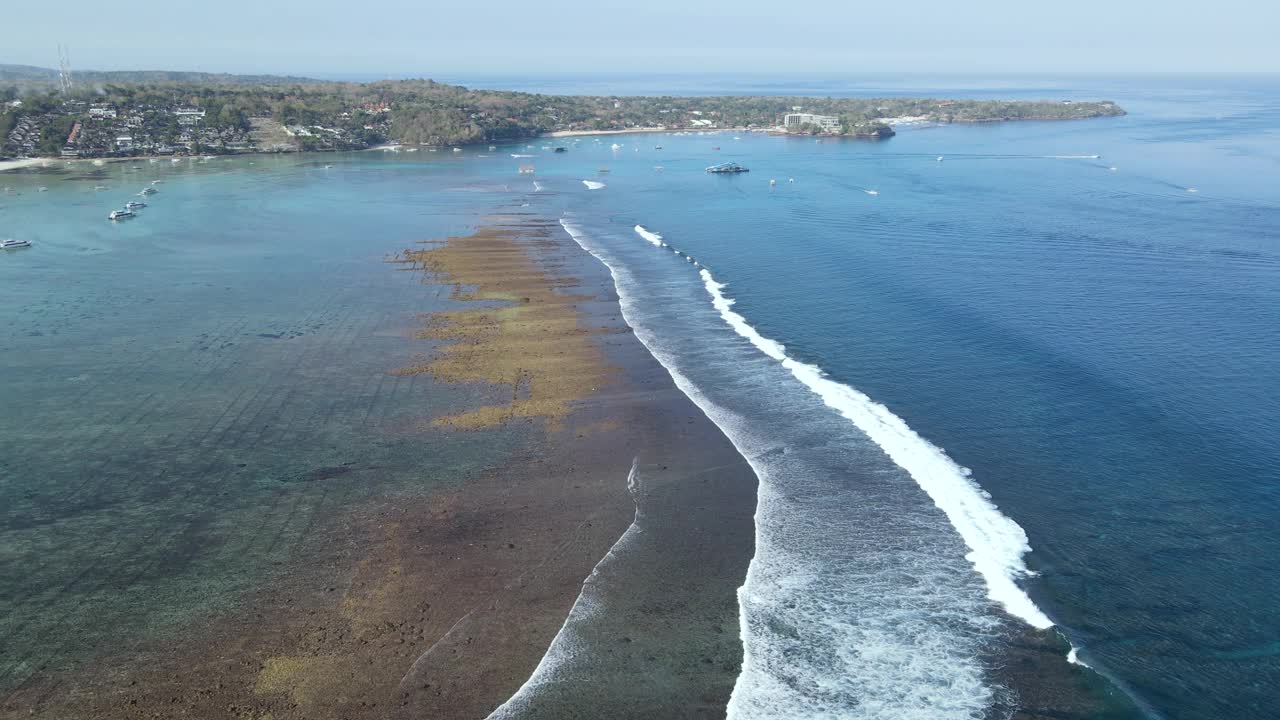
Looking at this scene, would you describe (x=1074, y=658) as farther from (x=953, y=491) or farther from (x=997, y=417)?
(x=997, y=417)

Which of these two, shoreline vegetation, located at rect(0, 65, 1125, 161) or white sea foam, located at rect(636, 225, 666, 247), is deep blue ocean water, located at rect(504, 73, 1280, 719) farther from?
shoreline vegetation, located at rect(0, 65, 1125, 161)

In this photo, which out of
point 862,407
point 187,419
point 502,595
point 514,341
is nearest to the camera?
point 502,595

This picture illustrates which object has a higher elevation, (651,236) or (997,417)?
(651,236)

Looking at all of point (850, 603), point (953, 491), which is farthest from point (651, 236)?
point (850, 603)

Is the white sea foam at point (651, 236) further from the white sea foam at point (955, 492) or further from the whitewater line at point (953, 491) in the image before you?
the white sea foam at point (955, 492)

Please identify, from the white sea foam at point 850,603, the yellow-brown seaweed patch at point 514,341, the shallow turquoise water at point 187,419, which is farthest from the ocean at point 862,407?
the yellow-brown seaweed patch at point 514,341

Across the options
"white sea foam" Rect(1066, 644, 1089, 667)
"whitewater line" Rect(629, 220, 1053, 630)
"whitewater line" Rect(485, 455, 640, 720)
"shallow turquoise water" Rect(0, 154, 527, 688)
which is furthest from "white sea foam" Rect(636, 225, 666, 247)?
"white sea foam" Rect(1066, 644, 1089, 667)
